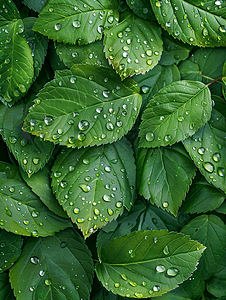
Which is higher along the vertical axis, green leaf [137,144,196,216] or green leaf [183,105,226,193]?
green leaf [183,105,226,193]

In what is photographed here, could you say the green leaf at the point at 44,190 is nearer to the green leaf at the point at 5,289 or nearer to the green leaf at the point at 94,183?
the green leaf at the point at 94,183

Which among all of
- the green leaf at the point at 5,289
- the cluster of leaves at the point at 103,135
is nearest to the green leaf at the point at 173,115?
the cluster of leaves at the point at 103,135

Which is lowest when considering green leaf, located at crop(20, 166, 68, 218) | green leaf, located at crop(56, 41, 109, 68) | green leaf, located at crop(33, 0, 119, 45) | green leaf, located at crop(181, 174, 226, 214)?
green leaf, located at crop(181, 174, 226, 214)

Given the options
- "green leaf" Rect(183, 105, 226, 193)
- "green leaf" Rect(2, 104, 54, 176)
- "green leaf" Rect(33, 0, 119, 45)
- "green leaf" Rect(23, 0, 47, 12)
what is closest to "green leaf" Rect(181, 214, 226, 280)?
"green leaf" Rect(183, 105, 226, 193)

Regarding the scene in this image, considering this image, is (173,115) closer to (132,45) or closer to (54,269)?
(132,45)

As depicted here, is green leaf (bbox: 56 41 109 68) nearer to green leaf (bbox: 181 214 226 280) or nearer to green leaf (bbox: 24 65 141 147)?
green leaf (bbox: 24 65 141 147)

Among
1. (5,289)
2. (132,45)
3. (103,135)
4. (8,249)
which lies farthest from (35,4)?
(5,289)
